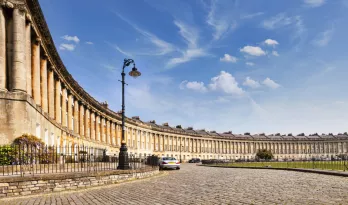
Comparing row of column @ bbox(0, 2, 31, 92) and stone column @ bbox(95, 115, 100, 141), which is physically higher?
row of column @ bbox(0, 2, 31, 92)

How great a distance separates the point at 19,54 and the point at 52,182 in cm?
1055

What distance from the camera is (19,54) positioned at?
20312 mm

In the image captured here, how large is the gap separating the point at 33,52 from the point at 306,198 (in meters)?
21.9

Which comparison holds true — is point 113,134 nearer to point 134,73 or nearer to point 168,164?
point 168,164

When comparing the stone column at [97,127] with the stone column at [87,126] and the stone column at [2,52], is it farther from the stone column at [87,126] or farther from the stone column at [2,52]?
the stone column at [2,52]

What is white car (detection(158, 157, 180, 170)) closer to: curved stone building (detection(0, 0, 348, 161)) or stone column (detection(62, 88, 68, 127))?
curved stone building (detection(0, 0, 348, 161))

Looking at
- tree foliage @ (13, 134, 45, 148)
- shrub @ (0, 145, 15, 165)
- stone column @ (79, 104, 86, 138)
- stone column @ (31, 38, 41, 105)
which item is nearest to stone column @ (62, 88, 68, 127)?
stone column @ (79, 104, 86, 138)

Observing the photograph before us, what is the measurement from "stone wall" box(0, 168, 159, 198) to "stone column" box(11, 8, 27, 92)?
27.9 feet

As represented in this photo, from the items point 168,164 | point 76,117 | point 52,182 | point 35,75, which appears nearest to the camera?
point 52,182

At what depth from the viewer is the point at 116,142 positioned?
68875mm

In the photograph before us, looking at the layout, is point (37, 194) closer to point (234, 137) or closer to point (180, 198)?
point (180, 198)

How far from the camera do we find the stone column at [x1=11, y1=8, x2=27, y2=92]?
20031 mm

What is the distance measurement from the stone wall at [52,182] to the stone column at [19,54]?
27.9 ft

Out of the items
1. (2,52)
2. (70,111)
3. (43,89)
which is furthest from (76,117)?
(2,52)
